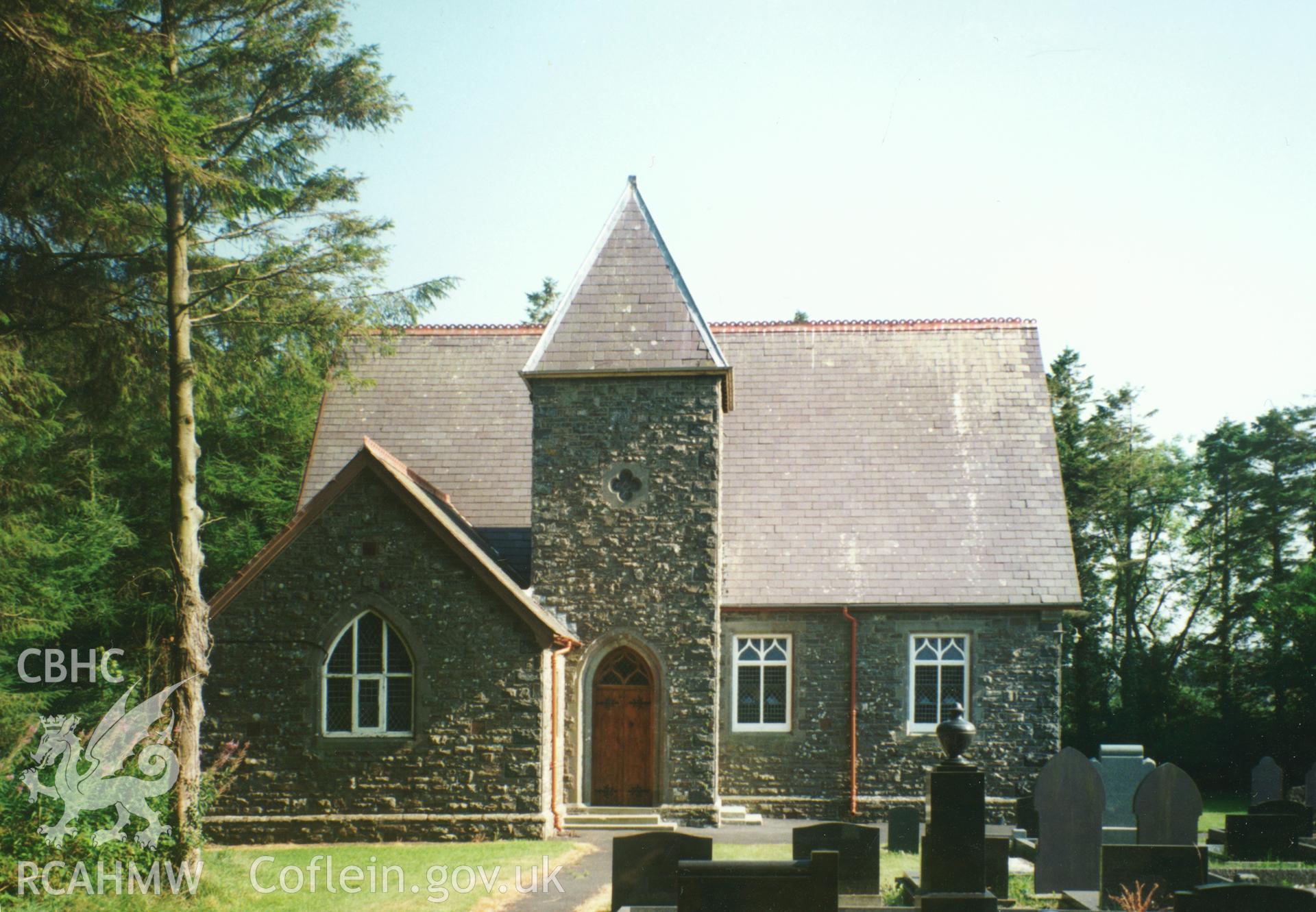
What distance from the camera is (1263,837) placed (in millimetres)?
15133

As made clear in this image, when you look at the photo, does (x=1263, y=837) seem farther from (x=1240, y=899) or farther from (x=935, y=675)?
(x=1240, y=899)

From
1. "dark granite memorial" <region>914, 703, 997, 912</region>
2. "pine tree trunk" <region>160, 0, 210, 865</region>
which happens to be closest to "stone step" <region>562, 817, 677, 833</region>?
"pine tree trunk" <region>160, 0, 210, 865</region>

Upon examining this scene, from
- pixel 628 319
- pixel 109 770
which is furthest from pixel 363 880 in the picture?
pixel 628 319

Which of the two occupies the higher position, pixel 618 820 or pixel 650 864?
pixel 650 864

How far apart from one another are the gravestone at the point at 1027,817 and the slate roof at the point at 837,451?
A: 3.30 metres

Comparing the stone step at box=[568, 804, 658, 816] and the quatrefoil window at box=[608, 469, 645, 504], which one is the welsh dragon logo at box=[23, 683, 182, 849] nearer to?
the stone step at box=[568, 804, 658, 816]

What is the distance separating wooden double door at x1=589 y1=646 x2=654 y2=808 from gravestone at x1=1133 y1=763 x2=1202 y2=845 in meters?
7.60

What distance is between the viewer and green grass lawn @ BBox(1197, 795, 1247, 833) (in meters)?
20.7

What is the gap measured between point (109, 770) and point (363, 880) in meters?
3.17

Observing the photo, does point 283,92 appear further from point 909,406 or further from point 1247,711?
point 1247,711

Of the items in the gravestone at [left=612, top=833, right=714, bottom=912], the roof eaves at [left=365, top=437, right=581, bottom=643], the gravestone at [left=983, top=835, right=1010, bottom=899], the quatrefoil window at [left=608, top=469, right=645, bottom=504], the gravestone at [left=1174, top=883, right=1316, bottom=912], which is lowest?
the gravestone at [left=983, top=835, right=1010, bottom=899]

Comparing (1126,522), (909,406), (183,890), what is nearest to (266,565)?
(183,890)

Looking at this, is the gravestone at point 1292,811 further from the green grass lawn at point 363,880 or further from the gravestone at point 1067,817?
the green grass lawn at point 363,880

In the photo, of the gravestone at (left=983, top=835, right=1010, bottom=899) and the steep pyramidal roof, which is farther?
the steep pyramidal roof
